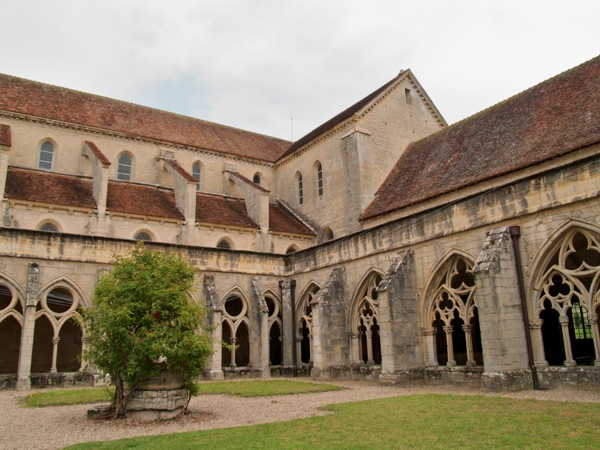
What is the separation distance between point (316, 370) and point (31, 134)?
1896 cm

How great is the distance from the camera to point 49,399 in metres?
12.9

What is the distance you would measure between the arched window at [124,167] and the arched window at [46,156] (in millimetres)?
3411

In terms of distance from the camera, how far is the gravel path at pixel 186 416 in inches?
325

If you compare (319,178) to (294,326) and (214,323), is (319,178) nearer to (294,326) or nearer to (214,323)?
(294,326)

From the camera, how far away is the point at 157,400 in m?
9.97

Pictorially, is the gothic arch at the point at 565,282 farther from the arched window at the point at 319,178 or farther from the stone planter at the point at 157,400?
the arched window at the point at 319,178

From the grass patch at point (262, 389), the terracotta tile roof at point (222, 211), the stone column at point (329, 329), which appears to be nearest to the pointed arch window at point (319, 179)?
the terracotta tile roof at point (222, 211)

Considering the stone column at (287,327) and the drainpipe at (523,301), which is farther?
the stone column at (287,327)

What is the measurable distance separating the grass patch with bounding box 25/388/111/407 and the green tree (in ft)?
5.62

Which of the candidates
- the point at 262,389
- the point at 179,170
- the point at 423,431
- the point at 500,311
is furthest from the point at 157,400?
the point at 179,170

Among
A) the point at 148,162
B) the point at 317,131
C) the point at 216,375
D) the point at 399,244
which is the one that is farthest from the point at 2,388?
the point at 317,131

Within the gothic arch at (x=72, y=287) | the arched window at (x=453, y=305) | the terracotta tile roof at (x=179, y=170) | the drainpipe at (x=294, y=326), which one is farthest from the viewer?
the terracotta tile roof at (x=179, y=170)

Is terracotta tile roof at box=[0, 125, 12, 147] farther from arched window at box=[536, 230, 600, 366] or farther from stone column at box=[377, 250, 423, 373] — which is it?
arched window at box=[536, 230, 600, 366]

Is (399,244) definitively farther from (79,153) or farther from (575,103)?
(79,153)
